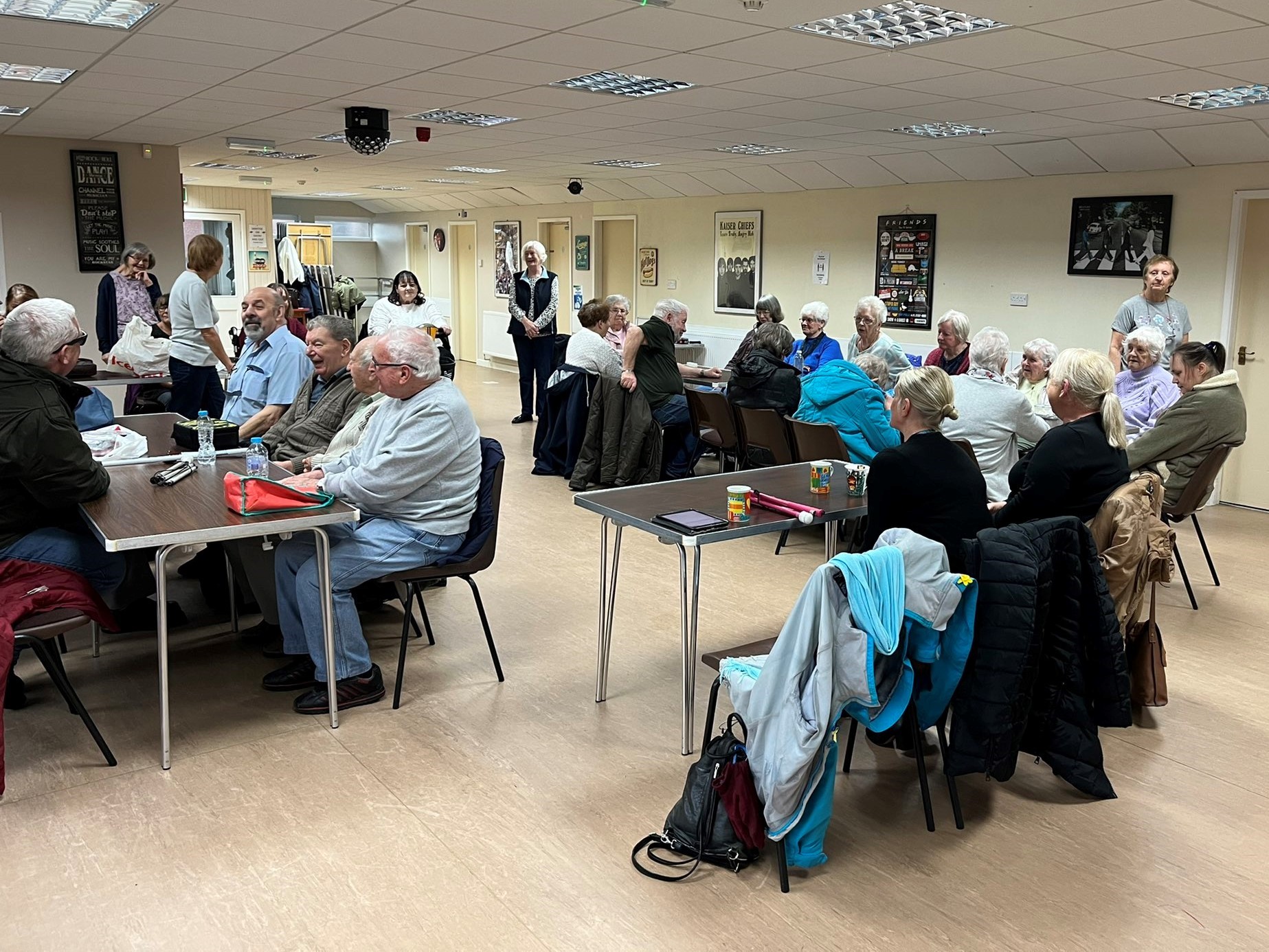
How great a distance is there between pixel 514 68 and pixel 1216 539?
4779mm

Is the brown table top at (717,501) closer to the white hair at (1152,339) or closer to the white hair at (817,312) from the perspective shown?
the white hair at (1152,339)

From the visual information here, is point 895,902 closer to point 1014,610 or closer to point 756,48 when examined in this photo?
point 1014,610

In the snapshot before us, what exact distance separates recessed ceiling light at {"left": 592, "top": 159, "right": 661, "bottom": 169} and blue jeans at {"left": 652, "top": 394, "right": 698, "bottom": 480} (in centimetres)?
325

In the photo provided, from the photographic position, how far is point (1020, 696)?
2820 mm

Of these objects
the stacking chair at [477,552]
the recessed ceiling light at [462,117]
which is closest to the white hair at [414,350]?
the stacking chair at [477,552]

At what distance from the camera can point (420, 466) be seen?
3.56 meters

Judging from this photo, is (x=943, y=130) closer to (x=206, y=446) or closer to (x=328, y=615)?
(x=206, y=446)

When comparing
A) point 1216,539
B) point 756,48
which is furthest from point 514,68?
point 1216,539

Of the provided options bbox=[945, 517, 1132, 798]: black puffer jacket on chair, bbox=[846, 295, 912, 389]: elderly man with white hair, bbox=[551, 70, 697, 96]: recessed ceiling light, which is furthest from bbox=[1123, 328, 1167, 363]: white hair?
bbox=[945, 517, 1132, 798]: black puffer jacket on chair

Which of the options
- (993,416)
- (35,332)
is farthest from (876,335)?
(35,332)

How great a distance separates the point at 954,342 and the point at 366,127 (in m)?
3.71

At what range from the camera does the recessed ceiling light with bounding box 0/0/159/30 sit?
4102 millimetres

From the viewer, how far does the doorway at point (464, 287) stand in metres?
15.9

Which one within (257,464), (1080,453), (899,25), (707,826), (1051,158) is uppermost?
(899,25)
